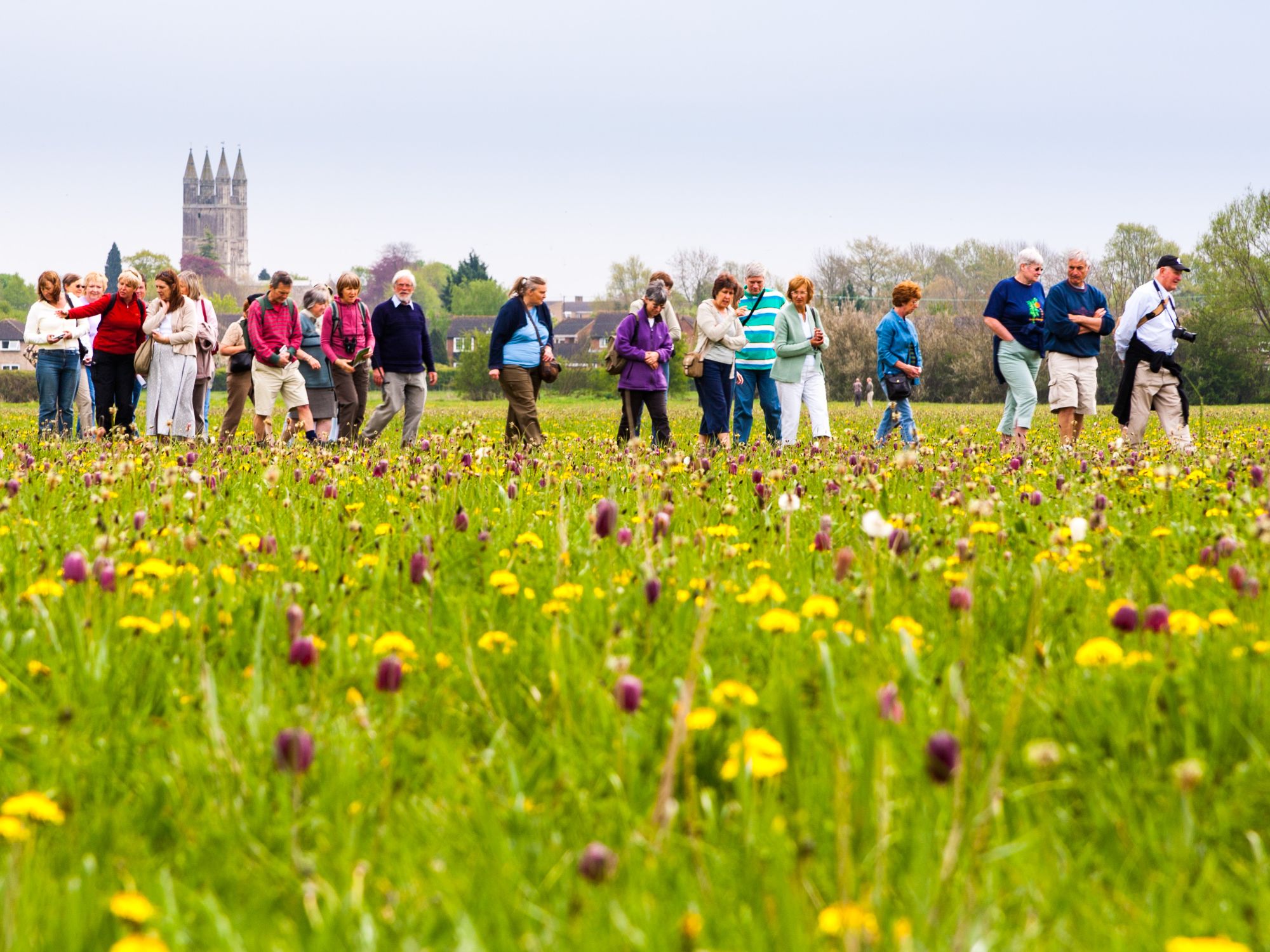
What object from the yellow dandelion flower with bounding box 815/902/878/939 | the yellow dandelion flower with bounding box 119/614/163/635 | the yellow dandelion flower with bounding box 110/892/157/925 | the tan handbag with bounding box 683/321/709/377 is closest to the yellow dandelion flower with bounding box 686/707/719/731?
the yellow dandelion flower with bounding box 815/902/878/939

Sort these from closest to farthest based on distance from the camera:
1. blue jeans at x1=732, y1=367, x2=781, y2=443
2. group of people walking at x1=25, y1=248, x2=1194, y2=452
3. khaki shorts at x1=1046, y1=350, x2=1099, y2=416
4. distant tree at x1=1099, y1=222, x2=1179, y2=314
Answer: group of people walking at x1=25, y1=248, x2=1194, y2=452 < khaki shorts at x1=1046, y1=350, x2=1099, y2=416 < blue jeans at x1=732, y1=367, x2=781, y2=443 < distant tree at x1=1099, y1=222, x2=1179, y2=314

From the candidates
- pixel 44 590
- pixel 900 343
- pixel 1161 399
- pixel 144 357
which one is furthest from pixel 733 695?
pixel 144 357

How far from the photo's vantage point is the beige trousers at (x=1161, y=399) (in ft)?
35.5

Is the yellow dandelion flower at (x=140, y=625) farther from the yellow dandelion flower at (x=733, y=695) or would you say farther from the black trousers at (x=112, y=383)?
the black trousers at (x=112, y=383)

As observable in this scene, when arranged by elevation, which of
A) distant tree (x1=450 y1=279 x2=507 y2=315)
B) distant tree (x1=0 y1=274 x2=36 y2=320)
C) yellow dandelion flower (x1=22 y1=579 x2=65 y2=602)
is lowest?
yellow dandelion flower (x1=22 y1=579 x2=65 y2=602)

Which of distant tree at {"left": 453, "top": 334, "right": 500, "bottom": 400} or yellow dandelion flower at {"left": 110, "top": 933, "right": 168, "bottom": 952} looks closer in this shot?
yellow dandelion flower at {"left": 110, "top": 933, "right": 168, "bottom": 952}

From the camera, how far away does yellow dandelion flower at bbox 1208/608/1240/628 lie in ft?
8.93

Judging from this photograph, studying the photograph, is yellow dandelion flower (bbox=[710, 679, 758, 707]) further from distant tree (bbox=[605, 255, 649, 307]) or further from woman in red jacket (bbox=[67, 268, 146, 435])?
distant tree (bbox=[605, 255, 649, 307])

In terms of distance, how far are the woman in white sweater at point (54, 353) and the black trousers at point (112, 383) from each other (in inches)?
20.5

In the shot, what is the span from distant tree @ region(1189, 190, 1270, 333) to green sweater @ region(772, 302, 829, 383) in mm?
48294

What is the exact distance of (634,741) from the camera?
2322 mm

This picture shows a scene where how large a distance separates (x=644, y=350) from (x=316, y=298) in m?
4.23

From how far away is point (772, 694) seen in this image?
2.49 metres

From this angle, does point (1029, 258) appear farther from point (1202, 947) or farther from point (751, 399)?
point (1202, 947)
